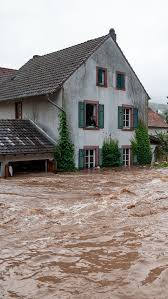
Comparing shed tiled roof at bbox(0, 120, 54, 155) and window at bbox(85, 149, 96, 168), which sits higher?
shed tiled roof at bbox(0, 120, 54, 155)

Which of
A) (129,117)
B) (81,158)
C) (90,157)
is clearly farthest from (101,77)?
(81,158)

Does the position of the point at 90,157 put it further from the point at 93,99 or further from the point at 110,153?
the point at 93,99

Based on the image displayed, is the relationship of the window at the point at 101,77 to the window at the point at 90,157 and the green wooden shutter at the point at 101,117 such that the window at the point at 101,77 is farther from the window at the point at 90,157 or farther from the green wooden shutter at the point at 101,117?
the window at the point at 90,157

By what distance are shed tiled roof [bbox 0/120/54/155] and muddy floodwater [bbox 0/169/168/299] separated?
5.02 m

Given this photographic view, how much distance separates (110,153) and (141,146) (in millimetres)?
2880

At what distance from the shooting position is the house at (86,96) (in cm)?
2312

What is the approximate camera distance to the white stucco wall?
23.2 metres

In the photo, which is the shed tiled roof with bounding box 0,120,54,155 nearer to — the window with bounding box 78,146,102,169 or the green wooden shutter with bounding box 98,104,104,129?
the window with bounding box 78,146,102,169

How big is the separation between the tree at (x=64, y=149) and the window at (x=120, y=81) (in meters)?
5.12

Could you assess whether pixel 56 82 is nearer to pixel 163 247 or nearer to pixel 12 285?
pixel 163 247

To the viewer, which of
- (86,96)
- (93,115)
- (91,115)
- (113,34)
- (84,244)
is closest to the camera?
(84,244)

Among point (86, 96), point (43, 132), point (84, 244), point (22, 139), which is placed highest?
point (86, 96)

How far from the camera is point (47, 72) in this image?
82.8 feet

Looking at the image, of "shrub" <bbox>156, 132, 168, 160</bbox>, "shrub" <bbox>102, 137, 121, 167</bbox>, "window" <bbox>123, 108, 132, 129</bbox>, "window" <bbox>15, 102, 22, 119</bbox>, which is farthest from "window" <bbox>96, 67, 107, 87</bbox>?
"shrub" <bbox>156, 132, 168, 160</bbox>
